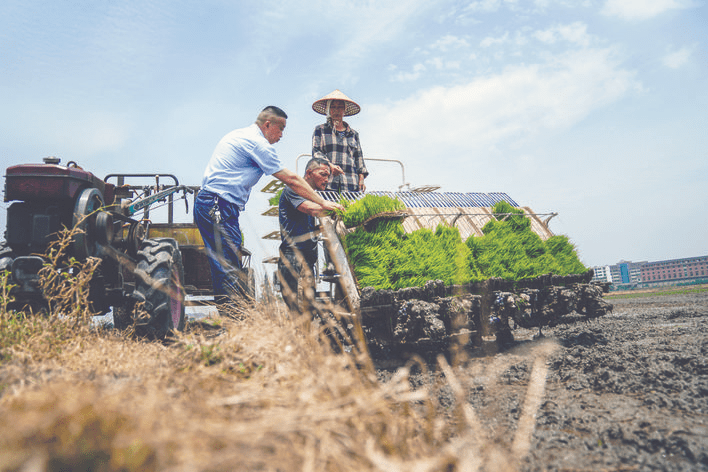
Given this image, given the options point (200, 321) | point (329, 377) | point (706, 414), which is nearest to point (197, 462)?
point (329, 377)

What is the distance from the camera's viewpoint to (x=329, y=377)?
1431 mm

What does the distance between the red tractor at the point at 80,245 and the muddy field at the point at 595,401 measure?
2239mm

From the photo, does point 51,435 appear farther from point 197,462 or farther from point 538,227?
point 538,227

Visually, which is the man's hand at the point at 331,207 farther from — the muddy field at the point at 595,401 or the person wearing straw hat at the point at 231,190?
the muddy field at the point at 595,401

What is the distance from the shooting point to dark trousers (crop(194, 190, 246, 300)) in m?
3.58

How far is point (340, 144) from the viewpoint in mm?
5918

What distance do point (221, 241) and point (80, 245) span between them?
1030 millimetres

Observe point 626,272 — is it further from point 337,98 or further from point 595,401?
point 595,401

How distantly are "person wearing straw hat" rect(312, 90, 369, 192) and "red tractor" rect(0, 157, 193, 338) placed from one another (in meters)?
2.63

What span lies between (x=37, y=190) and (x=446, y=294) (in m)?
3.34

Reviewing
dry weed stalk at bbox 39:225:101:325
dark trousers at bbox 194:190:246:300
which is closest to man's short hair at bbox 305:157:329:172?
dark trousers at bbox 194:190:246:300

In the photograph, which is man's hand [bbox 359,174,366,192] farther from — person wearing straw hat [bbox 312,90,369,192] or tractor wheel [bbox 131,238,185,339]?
tractor wheel [bbox 131,238,185,339]

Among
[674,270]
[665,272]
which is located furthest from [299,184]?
[665,272]

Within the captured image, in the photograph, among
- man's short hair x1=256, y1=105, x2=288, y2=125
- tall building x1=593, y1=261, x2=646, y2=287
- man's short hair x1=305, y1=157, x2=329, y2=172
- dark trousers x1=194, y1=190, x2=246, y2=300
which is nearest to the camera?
dark trousers x1=194, y1=190, x2=246, y2=300
